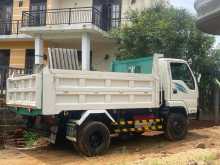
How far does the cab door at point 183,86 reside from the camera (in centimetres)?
1118

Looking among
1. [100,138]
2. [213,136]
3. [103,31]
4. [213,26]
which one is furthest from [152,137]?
[213,26]

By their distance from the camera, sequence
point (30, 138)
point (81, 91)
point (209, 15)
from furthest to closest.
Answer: point (30, 138) < point (81, 91) < point (209, 15)

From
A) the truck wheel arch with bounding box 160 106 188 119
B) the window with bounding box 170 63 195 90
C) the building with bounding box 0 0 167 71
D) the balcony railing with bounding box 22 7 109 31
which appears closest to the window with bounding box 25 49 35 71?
the building with bounding box 0 0 167 71

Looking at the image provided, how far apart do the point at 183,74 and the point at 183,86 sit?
1.29ft

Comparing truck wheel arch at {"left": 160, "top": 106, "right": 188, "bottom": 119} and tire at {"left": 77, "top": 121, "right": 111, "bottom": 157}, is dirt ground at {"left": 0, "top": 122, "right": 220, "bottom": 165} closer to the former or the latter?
tire at {"left": 77, "top": 121, "right": 111, "bottom": 157}

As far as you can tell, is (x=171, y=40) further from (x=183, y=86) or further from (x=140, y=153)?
(x=140, y=153)

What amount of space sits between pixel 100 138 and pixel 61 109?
1.33 m

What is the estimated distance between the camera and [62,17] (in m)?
20.7

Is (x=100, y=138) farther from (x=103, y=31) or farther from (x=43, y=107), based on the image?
(x=103, y=31)

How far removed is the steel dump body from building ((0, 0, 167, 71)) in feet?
27.1

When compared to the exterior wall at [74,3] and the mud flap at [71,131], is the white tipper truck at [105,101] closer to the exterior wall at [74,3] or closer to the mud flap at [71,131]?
the mud flap at [71,131]

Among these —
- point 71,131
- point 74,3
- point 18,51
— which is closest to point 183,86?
point 71,131

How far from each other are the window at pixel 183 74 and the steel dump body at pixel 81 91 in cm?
104

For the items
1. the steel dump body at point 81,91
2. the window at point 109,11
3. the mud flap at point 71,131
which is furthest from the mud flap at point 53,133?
the window at point 109,11
